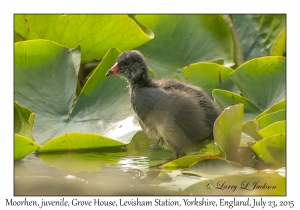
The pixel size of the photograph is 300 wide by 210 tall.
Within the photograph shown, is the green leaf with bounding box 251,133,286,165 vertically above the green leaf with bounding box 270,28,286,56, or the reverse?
the green leaf with bounding box 270,28,286,56

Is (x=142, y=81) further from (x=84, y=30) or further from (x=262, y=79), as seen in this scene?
(x=262, y=79)

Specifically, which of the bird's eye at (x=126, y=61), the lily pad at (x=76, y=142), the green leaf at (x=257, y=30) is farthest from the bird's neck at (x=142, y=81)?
the green leaf at (x=257, y=30)

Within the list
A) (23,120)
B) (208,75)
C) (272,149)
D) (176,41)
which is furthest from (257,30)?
(23,120)

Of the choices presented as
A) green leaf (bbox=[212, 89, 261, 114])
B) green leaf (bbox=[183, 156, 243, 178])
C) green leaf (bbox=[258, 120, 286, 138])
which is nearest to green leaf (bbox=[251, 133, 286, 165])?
green leaf (bbox=[258, 120, 286, 138])

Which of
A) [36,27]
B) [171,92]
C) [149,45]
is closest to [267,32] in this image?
[149,45]

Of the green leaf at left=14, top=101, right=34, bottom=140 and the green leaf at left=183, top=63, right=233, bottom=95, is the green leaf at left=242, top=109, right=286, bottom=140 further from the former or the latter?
the green leaf at left=14, top=101, right=34, bottom=140
